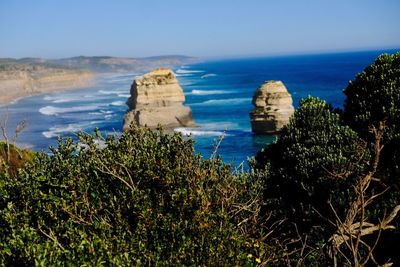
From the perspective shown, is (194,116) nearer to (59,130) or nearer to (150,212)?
(59,130)

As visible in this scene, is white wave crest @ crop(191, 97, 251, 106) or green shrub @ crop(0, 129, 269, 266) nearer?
green shrub @ crop(0, 129, 269, 266)

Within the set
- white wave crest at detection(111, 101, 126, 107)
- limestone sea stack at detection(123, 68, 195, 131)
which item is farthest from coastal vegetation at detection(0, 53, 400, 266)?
white wave crest at detection(111, 101, 126, 107)

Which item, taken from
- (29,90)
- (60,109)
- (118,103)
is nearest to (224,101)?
(118,103)

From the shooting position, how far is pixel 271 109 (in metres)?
61.8

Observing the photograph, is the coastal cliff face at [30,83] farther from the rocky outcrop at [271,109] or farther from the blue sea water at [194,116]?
the rocky outcrop at [271,109]

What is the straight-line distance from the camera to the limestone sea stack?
72.0 metres

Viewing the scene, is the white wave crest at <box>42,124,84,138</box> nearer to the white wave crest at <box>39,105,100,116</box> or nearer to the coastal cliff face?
the white wave crest at <box>39,105,100,116</box>

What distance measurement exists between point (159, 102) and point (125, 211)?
65.5 meters

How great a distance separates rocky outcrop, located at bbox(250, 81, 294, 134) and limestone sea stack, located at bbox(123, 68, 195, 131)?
13.7m

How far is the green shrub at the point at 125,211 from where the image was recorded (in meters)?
8.23

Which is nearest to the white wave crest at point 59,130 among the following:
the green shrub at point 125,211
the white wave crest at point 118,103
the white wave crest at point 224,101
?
the white wave crest at point 118,103

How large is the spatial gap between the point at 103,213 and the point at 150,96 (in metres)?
65.2

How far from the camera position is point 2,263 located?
795 centimetres

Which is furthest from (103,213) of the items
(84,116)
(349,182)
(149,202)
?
(84,116)
